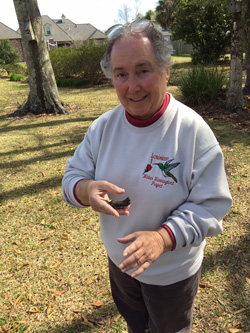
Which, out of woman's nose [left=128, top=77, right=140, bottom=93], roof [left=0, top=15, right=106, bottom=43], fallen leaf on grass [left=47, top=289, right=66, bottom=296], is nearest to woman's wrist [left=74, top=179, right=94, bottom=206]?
woman's nose [left=128, top=77, right=140, bottom=93]

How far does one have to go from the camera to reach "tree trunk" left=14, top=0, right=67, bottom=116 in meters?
8.13

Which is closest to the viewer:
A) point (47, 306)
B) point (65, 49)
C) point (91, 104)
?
point (47, 306)

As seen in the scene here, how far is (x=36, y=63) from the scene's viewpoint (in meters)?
8.72

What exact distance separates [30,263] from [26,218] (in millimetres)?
934

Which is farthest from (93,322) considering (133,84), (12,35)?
(12,35)

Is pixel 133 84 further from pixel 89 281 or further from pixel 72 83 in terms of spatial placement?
pixel 72 83

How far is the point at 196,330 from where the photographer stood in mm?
2250

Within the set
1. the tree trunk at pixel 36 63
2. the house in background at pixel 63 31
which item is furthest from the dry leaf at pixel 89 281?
the house in background at pixel 63 31

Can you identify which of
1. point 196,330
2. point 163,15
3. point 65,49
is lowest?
point 196,330

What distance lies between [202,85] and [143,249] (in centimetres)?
843

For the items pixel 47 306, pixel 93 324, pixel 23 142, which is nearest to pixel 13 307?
pixel 47 306

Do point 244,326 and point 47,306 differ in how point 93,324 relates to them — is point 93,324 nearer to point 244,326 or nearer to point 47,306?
point 47,306

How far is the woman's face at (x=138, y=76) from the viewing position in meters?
1.21

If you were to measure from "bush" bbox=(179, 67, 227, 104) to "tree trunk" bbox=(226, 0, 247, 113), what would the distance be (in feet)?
2.87
